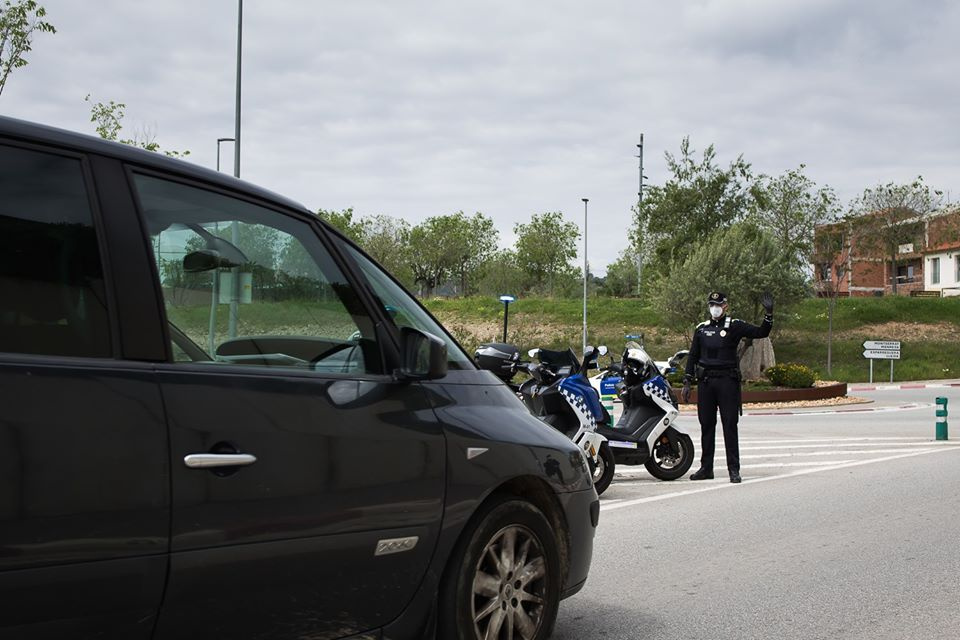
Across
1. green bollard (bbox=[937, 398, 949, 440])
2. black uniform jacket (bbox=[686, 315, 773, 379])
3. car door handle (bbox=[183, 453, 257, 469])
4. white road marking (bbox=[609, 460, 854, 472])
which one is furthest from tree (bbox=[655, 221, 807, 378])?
car door handle (bbox=[183, 453, 257, 469])

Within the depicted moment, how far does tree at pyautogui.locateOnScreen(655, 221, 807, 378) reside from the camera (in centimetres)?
3369

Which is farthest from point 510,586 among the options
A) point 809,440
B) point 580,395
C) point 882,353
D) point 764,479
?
point 882,353

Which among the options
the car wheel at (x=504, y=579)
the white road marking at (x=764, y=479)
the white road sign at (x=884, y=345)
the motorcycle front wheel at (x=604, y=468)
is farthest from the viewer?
the white road sign at (x=884, y=345)

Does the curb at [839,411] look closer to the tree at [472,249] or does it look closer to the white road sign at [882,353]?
the white road sign at [882,353]

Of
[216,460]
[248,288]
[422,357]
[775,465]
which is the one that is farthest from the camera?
[775,465]

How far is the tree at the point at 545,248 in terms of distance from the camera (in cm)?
8062

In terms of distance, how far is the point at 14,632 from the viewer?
2.33 m

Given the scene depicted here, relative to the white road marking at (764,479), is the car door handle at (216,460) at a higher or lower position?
higher

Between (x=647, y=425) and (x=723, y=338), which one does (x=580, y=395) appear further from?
(x=723, y=338)

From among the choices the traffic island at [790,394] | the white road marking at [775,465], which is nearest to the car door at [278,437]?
the white road marking at [775,465]

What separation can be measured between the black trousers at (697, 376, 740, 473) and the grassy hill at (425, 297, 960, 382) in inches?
1061

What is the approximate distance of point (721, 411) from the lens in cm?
1031

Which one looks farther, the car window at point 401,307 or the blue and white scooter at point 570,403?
the blue and white scooter at point 570,403

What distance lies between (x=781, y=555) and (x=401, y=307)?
391 cm
